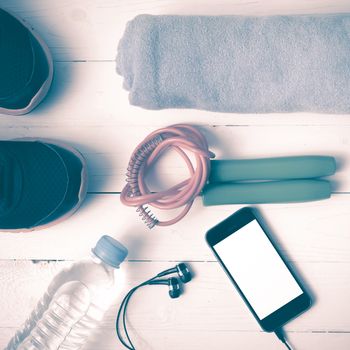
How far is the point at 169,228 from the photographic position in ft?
1.70

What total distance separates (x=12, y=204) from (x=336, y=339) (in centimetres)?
45

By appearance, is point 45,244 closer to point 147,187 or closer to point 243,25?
point 147,187

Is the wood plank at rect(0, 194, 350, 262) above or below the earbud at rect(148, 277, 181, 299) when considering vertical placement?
above

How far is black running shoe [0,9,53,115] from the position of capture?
0.44 m

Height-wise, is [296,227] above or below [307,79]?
below

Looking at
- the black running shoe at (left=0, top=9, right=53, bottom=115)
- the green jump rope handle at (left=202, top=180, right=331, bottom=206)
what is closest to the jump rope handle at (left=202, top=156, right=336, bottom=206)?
the green jump rope handle at (left=202, top=180, right=331, bottom=206)

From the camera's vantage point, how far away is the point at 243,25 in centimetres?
46

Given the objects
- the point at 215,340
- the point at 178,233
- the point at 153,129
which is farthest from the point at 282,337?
the point at 153,129

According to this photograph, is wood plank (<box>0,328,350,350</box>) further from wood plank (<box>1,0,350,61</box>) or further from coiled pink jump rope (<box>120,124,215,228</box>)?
wood plank (<box>1,0,350,61</box>)

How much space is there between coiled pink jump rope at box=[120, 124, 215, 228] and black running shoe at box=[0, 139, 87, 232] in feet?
0.24

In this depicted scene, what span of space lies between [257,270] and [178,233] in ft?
0.38

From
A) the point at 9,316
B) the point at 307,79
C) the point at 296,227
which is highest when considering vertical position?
the point at 307,79

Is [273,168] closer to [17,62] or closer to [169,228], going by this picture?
[169,228]

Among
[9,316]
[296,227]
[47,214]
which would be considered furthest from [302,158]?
[9,316]
